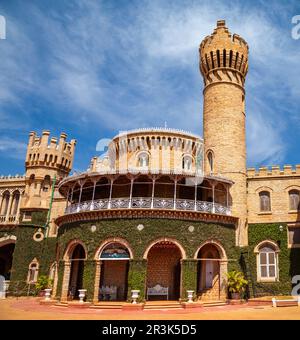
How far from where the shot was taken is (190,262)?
898 inches

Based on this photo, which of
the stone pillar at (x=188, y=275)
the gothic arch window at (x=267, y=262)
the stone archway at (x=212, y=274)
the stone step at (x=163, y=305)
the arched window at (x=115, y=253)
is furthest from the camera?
the gothic arch window at (x=267, y=262)

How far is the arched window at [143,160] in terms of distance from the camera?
31.5 meters

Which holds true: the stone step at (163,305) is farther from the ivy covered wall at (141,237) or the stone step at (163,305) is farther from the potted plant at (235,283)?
the potted plant at (235,283)

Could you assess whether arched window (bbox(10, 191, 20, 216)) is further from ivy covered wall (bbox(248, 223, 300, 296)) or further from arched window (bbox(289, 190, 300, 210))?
arched window (bbox(289, 190, 300, 210))

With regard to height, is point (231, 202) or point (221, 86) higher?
point (221, 86)

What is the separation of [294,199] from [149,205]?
46.7 feet

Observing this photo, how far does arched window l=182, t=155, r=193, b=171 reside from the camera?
32188 mm

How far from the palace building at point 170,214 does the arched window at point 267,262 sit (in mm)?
84

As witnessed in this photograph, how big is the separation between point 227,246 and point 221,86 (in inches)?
612

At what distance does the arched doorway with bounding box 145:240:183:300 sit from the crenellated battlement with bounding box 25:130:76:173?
1902 centimetres

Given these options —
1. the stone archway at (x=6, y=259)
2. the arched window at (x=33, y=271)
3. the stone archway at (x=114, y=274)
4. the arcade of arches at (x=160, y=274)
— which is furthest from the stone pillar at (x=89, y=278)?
the stone archway at (x=6, y=259)
